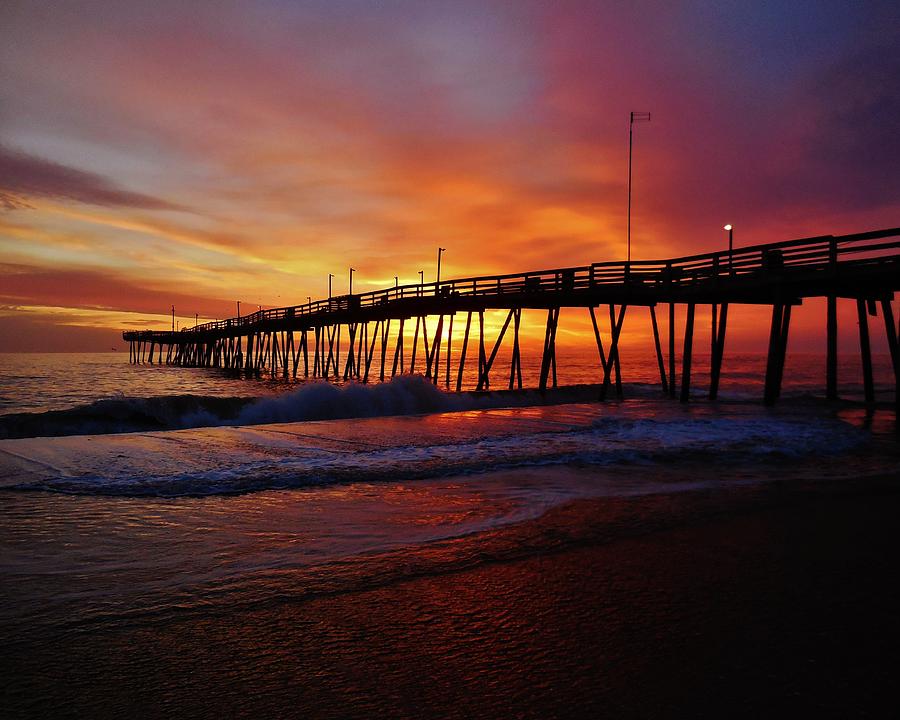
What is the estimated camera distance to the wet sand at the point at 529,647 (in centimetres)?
279

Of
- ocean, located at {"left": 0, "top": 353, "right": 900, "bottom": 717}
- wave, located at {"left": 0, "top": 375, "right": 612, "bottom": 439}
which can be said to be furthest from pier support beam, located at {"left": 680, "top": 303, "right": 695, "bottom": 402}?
ocean, located at {"left": 0, "top": 353, "right": 900, "bottom": 717}

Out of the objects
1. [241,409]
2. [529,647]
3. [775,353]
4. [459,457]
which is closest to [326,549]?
[529,647]

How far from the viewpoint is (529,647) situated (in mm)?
3326

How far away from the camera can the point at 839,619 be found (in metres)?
3.68

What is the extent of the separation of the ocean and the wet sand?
0.7 inches

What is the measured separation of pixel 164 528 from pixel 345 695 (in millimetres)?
3675

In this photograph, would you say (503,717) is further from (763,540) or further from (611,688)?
(763,540)

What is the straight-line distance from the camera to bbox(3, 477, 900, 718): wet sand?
2.79 meters

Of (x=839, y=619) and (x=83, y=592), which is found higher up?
(x=839, y=619)

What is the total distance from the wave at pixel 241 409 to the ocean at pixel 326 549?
6105 mm

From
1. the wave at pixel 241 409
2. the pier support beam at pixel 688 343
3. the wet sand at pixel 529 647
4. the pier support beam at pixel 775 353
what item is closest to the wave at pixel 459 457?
the wet sand at pixel 529 647

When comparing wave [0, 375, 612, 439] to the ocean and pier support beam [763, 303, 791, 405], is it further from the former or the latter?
pier support beam [763, 303, 791, 405]

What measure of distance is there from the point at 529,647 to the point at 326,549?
2.33 meters

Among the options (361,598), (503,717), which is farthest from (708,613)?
(361,598)
